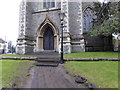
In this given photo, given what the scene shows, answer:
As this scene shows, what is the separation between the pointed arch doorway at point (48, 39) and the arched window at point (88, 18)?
525 cm

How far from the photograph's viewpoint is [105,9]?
15.1 meters

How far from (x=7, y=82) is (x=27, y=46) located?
1095 cm

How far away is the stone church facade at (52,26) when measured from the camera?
48.6ft

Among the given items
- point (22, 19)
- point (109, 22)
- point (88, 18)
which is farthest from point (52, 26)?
point (109, 22)

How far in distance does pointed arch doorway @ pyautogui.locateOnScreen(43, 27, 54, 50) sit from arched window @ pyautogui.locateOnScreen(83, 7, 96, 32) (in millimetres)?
5254

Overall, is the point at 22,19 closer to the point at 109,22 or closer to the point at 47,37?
the point at 47,37

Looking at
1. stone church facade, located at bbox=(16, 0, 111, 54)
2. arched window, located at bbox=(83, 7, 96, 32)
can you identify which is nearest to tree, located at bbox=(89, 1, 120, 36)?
arched window, located at bbox=(83, 7, 96, 32)

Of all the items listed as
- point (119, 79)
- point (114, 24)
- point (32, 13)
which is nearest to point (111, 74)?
point (119, 79)

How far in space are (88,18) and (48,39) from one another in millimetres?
6973

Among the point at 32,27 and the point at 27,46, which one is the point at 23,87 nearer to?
the point at 27,46

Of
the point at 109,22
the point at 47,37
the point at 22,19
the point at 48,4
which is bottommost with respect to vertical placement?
the point at 47,37

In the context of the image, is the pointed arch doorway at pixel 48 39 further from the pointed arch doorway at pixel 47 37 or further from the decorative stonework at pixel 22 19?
the decorative stonework at pixel 22 19

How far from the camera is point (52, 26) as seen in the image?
16.1 metres

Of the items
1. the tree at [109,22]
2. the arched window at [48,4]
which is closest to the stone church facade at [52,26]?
the arched window at [48,4]
